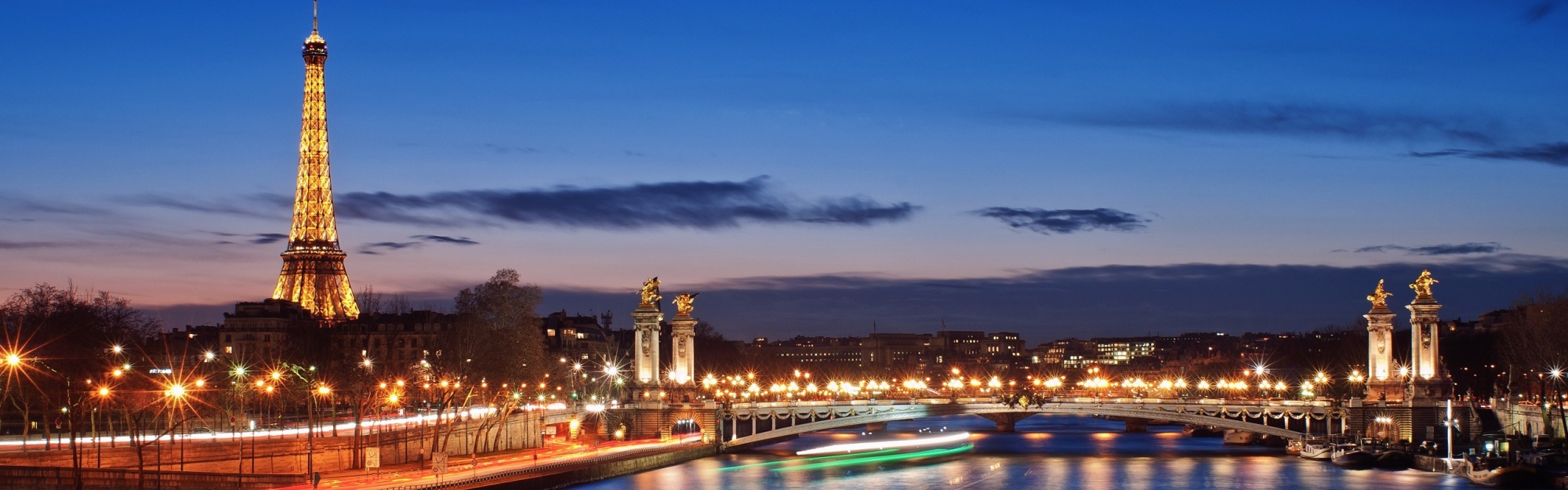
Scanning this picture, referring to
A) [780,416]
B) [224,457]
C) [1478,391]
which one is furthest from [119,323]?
[1478,391]

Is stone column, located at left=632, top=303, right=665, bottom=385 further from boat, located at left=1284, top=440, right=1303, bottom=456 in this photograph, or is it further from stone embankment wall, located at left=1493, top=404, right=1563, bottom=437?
stone embankment wall, located at left=1493, top=404, right=1563, bottom=437

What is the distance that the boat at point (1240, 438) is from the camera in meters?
96.0

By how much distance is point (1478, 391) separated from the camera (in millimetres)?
110062

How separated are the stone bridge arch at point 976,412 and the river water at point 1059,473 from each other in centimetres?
124

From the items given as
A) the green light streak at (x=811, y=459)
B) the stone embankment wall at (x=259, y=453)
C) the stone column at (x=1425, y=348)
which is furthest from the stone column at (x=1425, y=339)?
the stone embankment wall at (x=259, y=453)

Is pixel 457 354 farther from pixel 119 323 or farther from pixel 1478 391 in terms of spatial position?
pixel 1478 391

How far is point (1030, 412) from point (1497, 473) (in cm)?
A: 3065

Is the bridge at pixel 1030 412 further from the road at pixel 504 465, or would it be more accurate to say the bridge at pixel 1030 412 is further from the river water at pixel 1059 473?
the road at pixel 504 465

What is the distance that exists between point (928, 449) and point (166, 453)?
5134 cm

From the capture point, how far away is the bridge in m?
83.6

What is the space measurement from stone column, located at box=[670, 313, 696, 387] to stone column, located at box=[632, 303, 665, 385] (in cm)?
91

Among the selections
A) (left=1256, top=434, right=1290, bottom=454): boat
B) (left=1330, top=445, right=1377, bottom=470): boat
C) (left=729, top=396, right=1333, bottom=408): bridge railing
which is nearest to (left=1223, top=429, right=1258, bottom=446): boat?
(left=1256, top=434, right=1290, bottom=454): boat

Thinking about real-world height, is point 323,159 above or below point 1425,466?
above

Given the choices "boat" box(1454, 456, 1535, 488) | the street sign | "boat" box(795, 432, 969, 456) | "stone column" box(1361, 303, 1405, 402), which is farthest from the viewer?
"boat" box(795, 432, 969, 456)
